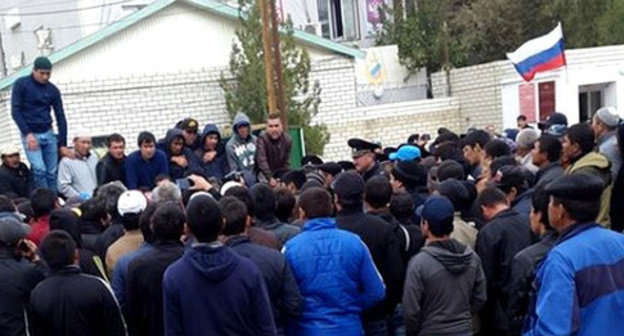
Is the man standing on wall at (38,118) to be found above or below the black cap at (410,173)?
above

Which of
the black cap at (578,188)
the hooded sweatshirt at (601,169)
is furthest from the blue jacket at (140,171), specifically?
the black cap at (578,188)

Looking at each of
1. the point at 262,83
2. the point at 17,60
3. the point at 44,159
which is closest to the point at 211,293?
the point at 44,159

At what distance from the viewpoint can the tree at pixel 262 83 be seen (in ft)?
66.8

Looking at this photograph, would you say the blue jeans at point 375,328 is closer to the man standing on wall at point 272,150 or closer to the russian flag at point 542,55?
the man standing on wall at point 272,150

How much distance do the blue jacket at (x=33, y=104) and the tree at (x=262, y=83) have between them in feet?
35.3

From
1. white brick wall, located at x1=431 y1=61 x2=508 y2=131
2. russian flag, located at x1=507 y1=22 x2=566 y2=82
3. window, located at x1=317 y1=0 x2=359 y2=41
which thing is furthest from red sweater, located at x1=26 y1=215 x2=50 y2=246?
window, located at x1=317 y1=0 x2=359 y2=41

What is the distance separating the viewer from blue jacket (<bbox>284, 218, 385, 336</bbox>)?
16.5 feet

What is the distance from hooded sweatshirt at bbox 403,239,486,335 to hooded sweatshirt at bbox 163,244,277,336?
1.13 m

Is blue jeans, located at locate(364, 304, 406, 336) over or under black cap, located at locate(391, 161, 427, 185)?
under

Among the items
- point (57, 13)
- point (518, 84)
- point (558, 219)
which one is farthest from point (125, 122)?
point (558, 219)

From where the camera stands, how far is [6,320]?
504 centimetres

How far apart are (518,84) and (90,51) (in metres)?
11.6

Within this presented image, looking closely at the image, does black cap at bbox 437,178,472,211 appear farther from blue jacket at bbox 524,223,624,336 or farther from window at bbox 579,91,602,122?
window at bbox 579,91,602,122

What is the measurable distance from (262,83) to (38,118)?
1125 centimetres
